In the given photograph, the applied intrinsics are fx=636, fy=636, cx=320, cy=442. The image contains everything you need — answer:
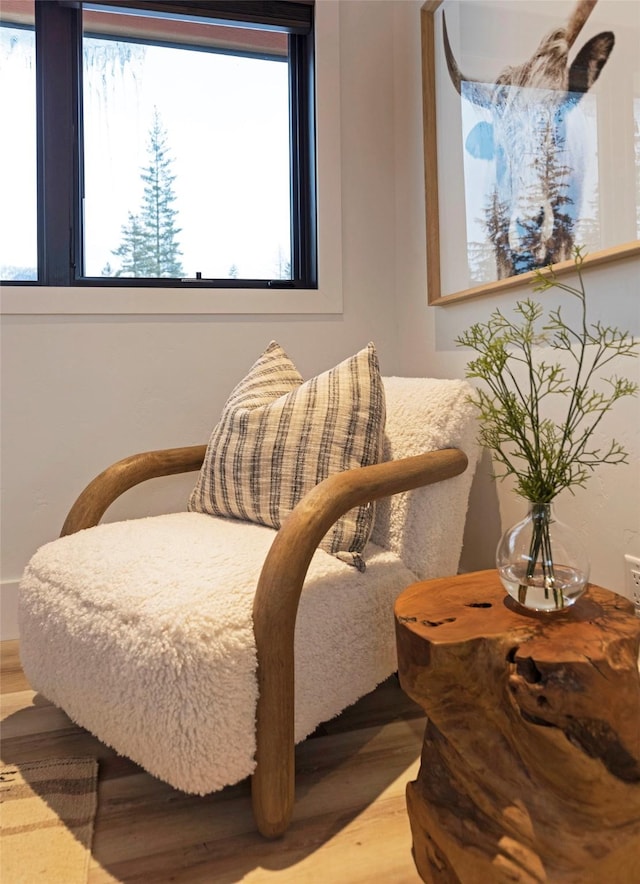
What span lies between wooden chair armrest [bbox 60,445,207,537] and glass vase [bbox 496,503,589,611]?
1.01 metres

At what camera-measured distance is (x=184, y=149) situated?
2.14 metres

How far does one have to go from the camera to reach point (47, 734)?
4.60ft

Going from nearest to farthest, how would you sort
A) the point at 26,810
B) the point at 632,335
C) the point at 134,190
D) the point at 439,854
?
the point at 439,854, the point at 26,810, the point at 632,335, the point at 134,190

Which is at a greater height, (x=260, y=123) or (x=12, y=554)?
(x=260, y=123)

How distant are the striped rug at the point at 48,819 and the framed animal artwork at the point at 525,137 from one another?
143cm

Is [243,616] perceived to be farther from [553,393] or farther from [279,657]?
[553,393]

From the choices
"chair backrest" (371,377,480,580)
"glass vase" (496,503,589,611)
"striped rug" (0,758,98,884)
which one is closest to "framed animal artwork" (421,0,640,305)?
"chair backrest" (371,377,480,580)

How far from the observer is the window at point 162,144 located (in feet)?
6.56

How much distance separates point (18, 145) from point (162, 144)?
1.46 ft

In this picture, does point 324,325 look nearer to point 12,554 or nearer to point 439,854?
point 12,554

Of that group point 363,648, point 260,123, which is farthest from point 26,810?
point 260,123

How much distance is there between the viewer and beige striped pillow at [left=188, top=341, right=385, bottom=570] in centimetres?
137

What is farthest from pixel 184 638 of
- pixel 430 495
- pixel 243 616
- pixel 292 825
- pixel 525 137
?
pixel 525 137

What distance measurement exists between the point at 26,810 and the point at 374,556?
0.80 metres
